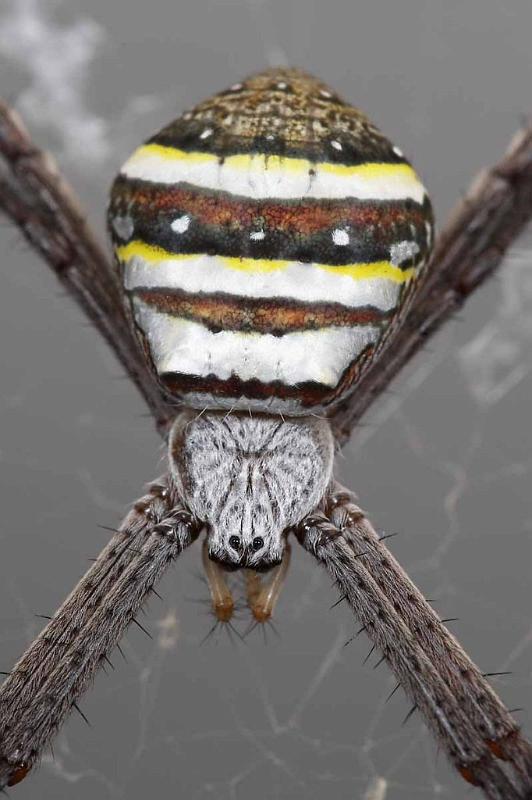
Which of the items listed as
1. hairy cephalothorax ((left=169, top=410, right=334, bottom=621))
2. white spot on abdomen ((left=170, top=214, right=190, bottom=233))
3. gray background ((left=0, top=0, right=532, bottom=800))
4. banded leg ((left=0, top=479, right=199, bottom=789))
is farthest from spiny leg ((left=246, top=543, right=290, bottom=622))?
gray background ((left=0, top=0, right=532, bottom=800))

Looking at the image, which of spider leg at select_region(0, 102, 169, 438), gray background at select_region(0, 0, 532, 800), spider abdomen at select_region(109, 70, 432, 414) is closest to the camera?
spider abdomen at select_region(109, 70, 432, 414)

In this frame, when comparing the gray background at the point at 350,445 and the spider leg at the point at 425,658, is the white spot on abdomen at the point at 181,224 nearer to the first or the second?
the spider leg at the point at 425,658

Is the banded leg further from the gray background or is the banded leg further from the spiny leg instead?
the gray background

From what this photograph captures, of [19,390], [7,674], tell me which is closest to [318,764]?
[7,674]

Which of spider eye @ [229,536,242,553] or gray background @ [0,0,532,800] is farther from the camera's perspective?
gray background @ [0,0,532,800]

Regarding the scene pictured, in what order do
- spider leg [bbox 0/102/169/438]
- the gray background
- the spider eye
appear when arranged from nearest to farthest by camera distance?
the spider eye < spider leg [bbox 0/102/169/438] < the gray background

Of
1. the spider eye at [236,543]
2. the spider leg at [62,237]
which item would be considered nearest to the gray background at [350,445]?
the spider leg at [62,237]
